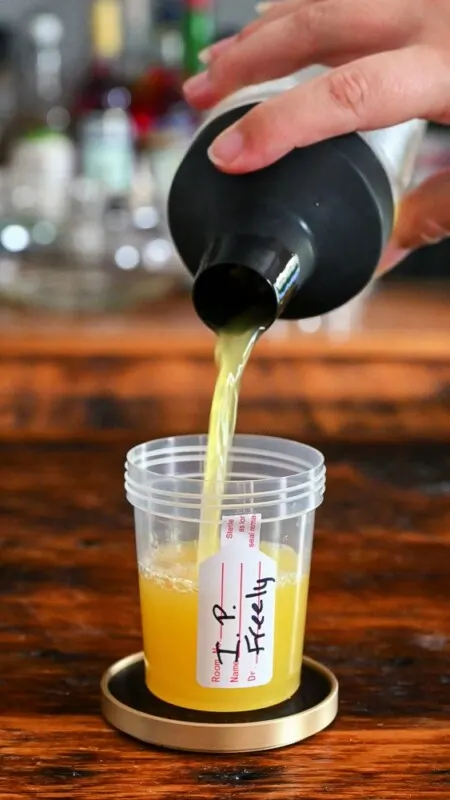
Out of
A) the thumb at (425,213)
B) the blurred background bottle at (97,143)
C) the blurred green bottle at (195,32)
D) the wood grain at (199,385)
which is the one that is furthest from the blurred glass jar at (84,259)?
the thumb at (425,213)

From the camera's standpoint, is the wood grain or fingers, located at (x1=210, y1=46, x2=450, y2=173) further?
the wood grain

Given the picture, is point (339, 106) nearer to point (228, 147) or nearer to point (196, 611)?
point (228, 147)

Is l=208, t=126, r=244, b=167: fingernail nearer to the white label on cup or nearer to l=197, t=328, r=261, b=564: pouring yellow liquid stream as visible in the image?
l=197, t=328, r=261, b=564: pouring yellow liquid stream

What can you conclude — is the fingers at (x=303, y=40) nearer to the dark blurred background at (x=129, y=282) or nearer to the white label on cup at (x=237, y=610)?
the white label on cup at (x=237, y=610)

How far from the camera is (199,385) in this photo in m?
1.79

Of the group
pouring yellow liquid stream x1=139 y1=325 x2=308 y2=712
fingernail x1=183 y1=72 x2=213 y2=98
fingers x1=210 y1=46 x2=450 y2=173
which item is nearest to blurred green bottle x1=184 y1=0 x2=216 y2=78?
fingernail x1=183 y1=72 x2=213 y2=98

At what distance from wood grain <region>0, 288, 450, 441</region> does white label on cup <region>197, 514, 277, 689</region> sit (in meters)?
1.10

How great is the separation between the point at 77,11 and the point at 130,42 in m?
0.15

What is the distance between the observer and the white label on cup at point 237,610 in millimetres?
633

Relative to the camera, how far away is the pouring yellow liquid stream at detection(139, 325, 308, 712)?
2.13ft

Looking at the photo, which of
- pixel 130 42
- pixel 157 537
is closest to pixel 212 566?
pixel 157 537

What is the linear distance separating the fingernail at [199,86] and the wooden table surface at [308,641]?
372 millimetres

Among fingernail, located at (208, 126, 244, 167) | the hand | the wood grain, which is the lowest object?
the wood grain

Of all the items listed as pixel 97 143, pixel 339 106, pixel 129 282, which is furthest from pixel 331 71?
pixel 97 143
